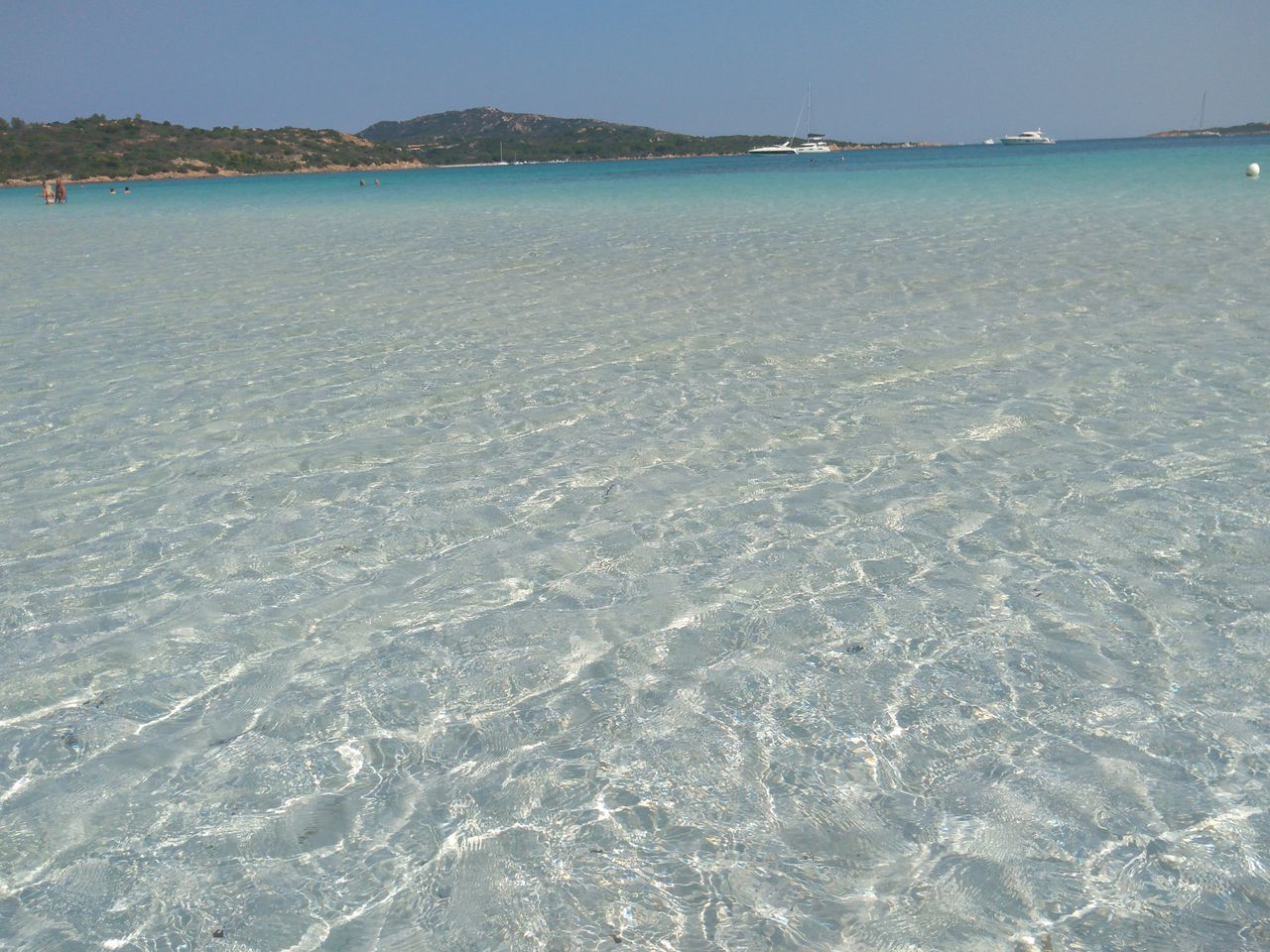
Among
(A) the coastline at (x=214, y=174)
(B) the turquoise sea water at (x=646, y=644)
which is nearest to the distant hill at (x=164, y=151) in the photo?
(A) the coastline at (x=214, y=174)

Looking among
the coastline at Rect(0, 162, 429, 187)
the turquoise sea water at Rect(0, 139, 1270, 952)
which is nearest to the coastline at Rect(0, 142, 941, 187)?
the coastline at Rect(0, 162, 429, 187)

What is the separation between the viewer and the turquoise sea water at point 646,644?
9.69ft

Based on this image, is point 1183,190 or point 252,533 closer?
point 252,533

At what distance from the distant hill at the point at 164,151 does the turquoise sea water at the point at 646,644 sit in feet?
341

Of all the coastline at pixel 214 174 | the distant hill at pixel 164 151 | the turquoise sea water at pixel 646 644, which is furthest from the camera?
A: the distant hill at pixel 164 151

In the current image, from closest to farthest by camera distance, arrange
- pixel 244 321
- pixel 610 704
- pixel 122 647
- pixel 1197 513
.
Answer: pixel 610 704
pixel 122 647
pixel 1197 513
pixel 244 321

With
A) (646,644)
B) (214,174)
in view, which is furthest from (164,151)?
(646,644)

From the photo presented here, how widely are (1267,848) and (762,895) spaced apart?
1.52m

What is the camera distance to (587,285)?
14383 mm

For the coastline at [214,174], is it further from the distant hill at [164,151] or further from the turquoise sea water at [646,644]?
the turquoise sea water at [646,644]

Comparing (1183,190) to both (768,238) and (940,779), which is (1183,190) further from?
(940,779)

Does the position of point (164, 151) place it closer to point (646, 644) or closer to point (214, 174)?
point (214, 174)

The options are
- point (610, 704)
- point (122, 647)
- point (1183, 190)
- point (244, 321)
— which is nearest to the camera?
point (610, 704)

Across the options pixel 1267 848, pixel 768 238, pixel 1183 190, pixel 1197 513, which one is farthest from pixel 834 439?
pixel 1183 190
